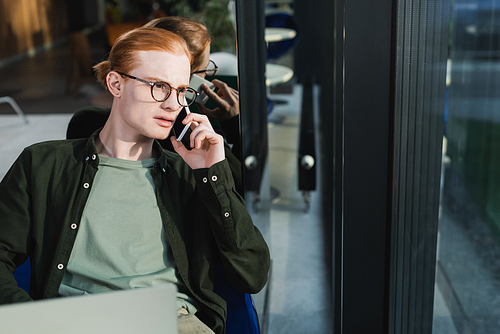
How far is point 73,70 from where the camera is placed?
4.53ft

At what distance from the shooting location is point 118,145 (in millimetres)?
1324

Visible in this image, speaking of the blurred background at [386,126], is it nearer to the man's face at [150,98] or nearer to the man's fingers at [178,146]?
the man's face at [150,98]

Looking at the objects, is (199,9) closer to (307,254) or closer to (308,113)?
(308,113)

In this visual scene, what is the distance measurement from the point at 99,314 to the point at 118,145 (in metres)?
0.53

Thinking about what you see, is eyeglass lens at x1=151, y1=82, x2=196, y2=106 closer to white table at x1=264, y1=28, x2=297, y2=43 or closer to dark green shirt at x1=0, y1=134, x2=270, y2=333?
dark green shirt at x1=0, y1=134, x2=270, y2=333

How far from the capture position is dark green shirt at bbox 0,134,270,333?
1.25 m

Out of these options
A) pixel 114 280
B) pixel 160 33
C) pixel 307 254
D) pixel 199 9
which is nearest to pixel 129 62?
pixel 160 33

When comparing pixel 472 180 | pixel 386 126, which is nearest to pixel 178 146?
pixel 386 126

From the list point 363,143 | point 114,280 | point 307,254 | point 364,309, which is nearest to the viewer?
point 114,280

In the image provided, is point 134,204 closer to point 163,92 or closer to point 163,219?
point 163,219

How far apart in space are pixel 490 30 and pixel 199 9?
11.3 feet

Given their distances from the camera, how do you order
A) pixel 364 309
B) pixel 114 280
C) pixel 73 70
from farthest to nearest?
1. pixel 364 309
2. pixel 73 70
3. pixel 114 280

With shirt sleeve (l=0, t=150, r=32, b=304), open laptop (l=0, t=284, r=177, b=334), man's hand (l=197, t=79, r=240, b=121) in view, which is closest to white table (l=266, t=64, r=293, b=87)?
man's hand (l=197, t=79, r=240, b=121)

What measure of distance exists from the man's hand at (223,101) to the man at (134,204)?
0.35 feet
